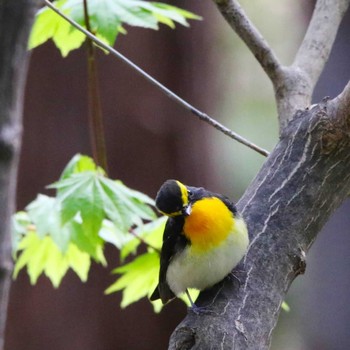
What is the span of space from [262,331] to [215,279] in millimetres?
152

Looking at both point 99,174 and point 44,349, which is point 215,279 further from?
point 44,349

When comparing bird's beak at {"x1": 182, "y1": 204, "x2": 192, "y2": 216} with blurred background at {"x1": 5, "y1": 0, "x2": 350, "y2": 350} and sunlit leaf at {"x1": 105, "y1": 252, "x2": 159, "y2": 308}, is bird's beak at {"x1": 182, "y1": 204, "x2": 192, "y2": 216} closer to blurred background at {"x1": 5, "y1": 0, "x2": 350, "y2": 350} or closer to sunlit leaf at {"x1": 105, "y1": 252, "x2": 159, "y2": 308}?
sunlit leaf at {"x1": 105, "y1": 252, "x2": 159, "y2": 308}

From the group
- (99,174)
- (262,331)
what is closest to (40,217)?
(99,174)

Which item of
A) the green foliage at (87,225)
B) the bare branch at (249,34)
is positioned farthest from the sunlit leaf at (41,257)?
the bare branch at (249,34)

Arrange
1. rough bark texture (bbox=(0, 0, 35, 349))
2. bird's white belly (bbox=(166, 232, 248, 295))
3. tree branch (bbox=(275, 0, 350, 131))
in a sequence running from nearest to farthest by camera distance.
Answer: rough bark texture (bbox=(0, 0, 35, 349))
bird's white belly (bbox=(166, 232, 248, 295))
tree branch (bbox=(275, 0, 350, 131))

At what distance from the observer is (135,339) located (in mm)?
2793

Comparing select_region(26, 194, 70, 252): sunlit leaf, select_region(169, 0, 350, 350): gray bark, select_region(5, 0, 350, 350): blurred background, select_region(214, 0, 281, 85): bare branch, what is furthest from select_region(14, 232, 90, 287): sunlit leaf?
select_region(5, 0, 350, 350): blurred background

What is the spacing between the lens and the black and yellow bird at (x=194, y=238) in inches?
50.4

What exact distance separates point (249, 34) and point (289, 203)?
439 millimetres

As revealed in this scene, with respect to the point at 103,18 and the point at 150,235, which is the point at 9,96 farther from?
the point at 150,235

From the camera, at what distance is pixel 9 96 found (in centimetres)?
34

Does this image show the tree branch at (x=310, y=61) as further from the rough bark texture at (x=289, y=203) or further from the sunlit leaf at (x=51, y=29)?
the sunlit leaf at (x=51, y=29)

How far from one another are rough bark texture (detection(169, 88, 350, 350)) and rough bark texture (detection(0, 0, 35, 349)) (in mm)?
837

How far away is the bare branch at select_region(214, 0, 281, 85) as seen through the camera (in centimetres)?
150
